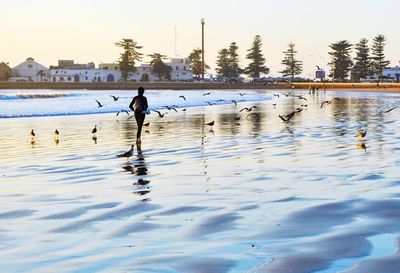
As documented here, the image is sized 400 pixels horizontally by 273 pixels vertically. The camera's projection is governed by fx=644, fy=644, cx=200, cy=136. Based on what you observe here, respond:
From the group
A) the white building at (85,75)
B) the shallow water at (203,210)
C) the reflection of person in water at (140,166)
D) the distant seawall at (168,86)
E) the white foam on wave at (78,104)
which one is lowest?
the white foam on wave at (78,104)

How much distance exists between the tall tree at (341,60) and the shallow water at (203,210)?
144213 mm

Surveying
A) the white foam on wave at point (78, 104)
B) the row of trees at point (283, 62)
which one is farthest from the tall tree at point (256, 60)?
the white foam on wave at point (78, 104)

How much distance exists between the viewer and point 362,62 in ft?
509

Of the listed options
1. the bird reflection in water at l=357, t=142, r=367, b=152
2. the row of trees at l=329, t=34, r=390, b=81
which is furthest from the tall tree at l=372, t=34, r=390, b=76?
the bird reflection in water at l=357, t=142, r=367, b=152

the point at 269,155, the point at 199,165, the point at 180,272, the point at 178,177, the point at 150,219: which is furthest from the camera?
the point at 269,155

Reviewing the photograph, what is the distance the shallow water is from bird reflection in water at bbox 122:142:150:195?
2cm

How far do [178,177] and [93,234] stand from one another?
471cm

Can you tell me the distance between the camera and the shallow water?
6.07 meters

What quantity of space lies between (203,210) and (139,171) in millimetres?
4509

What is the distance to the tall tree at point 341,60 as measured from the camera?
513ft

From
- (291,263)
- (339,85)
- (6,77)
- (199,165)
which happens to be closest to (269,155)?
(199,165)

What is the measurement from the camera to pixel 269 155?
15.3m

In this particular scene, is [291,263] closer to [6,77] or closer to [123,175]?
[123,175]

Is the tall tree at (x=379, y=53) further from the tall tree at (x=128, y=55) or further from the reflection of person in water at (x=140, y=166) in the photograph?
the reflection of person in water at (x=140, y=166)
